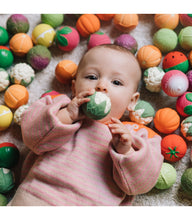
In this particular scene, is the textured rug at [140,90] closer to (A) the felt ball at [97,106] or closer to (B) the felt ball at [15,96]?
(B) the felt ball at [15,96]

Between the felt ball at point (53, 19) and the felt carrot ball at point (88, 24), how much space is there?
0.09 m

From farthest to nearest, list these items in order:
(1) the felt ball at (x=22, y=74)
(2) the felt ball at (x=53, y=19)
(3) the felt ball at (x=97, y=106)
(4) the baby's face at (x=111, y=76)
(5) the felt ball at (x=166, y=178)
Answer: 1. (2) the felt ball at (x=53, y=19)
2. (1) the felt ball at (x=22, y=74)
3. (5) the felt ball at (x=166, y=178)
4. (4) the baby's face at (x=111, y=76)
5. (3) the felt ball at (x=97, y=106)

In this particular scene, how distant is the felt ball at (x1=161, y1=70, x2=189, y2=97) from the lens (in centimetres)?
119

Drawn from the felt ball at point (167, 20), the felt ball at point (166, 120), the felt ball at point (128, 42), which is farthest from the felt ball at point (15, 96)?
the felt ball at point (167, 20)

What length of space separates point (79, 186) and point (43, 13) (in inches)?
33.7

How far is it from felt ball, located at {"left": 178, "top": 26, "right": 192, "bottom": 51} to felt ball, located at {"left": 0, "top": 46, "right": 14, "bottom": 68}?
82cm

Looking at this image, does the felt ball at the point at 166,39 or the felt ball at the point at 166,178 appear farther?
the felt ball at the point at 166,39

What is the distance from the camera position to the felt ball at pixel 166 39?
1.31 metres

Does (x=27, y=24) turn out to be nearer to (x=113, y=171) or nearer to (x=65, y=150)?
(x=65, y=150)

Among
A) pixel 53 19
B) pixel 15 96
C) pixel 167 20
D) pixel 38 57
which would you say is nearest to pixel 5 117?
pixel 15 96

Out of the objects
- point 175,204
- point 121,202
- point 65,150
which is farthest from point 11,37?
point 175,204

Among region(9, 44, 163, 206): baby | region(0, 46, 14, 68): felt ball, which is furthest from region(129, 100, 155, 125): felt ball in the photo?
region(0, 46, 14, 68): felt ball

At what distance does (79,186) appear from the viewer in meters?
0.99

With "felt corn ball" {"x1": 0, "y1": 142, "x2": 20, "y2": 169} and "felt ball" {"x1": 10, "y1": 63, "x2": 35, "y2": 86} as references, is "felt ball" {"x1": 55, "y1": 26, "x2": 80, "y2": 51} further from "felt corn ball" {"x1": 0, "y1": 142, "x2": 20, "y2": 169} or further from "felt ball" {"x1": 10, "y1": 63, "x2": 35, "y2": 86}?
"felt corn ball" {"x1": 0, "y1": 142, "x2": 20, "y2": 169}
